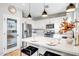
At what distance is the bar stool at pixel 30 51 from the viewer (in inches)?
78.6

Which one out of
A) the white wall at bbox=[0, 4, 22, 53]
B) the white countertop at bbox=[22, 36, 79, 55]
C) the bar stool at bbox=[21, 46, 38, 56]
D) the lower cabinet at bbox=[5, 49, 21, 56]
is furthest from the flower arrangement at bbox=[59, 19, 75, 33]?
the lower cabinet at bbox=[5, 49, 21, 56]

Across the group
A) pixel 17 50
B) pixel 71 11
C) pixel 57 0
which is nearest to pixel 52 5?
pixel 57 0

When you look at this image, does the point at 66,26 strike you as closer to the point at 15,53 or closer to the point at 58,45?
the point at 58,45

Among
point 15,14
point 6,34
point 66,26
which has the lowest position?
point 6,34

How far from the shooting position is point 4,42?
1921 mm

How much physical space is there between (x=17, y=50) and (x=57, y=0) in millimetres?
1264

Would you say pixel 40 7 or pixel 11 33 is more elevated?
pixel 40 7

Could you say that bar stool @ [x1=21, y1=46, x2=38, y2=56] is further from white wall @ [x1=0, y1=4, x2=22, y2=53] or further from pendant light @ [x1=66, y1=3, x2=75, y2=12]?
pendant light @ [x1=66, y1=3, x2=75, y2=12]

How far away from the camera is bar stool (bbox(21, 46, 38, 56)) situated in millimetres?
1996

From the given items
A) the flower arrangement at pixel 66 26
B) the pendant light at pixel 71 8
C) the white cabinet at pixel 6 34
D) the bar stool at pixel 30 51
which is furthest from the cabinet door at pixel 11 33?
the pendant light at pixel 71 8

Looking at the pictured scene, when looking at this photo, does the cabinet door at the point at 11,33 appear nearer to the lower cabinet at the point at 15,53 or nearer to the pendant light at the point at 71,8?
the lower cabinet at the point at 15,53

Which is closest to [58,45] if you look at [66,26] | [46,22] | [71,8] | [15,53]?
[66,26]

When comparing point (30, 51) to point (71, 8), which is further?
point (30, 51)

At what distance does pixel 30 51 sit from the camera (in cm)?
202
